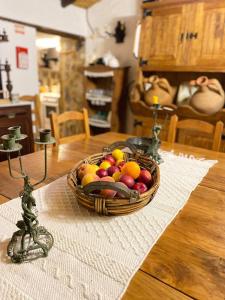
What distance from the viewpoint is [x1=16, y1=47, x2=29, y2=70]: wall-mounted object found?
2.95m

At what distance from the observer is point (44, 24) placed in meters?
3.03

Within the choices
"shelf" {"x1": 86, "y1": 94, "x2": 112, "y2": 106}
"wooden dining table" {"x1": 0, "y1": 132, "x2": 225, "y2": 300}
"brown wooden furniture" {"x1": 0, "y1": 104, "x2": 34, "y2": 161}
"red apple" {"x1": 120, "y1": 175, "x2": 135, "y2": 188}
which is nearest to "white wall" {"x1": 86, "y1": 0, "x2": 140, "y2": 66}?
"shelf" {"x1": 86, "y1": 94, "x2": 112, "y2": 106}

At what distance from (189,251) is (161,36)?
7.69ft

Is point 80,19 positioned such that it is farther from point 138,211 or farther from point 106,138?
point 138,211

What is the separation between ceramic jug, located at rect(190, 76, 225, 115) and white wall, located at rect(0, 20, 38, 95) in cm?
215

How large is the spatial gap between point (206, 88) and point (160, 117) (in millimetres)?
559

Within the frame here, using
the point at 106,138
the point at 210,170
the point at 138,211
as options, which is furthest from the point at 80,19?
the point at 138,211

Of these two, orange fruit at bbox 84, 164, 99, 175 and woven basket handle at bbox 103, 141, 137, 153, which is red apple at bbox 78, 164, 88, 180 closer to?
orange fruit at bbox 84, 164, 99, 175

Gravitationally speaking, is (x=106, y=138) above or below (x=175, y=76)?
below

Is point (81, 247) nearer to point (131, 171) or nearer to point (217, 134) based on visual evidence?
point (131, 171)

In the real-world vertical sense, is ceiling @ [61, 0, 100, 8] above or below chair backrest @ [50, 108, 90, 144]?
above

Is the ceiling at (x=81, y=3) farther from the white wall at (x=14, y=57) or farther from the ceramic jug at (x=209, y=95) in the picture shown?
the ceramic jug at (x=209, y=95)

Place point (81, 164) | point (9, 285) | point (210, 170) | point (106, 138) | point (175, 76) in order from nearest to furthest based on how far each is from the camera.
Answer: point (9, 285) → point (81, 164) → point (210, 170) → point (106, 138) → point (175, 76)

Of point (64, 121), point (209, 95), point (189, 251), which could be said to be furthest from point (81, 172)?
point (209, 95)
